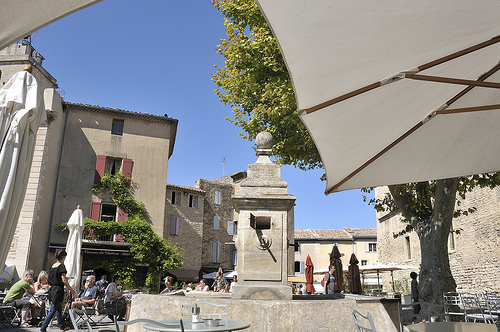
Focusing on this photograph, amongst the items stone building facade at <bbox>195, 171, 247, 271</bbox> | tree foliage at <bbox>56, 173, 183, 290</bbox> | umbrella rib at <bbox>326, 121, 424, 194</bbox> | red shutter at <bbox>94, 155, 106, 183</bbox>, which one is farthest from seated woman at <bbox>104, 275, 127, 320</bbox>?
stone building facade at <bbox>195, 171, 247, 271</bbox>

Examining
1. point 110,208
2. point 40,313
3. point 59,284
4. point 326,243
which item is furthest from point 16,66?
point 326,243

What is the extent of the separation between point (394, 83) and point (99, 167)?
24976 mm

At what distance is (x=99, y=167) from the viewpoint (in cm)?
2617

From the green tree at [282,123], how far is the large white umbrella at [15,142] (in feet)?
21.8

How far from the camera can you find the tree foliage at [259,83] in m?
10.9

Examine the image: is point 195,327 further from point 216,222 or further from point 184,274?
point 216,222

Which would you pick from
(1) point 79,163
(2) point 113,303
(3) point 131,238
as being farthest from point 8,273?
(2) point 113,303

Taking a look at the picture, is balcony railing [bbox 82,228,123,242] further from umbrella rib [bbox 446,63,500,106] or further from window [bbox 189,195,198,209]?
umbrella rib [bbox 446,63,500,106]

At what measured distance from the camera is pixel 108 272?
25.2 meters

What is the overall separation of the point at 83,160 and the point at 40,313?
17.6 m

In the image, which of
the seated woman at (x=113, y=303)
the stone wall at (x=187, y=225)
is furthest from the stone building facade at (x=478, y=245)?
the stone wall at (x=187, y=225)

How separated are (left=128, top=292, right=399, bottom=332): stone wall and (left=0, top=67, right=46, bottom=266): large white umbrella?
233 cm

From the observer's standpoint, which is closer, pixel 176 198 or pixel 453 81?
pixel 453 81

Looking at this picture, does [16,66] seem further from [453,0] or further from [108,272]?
[453,0]
